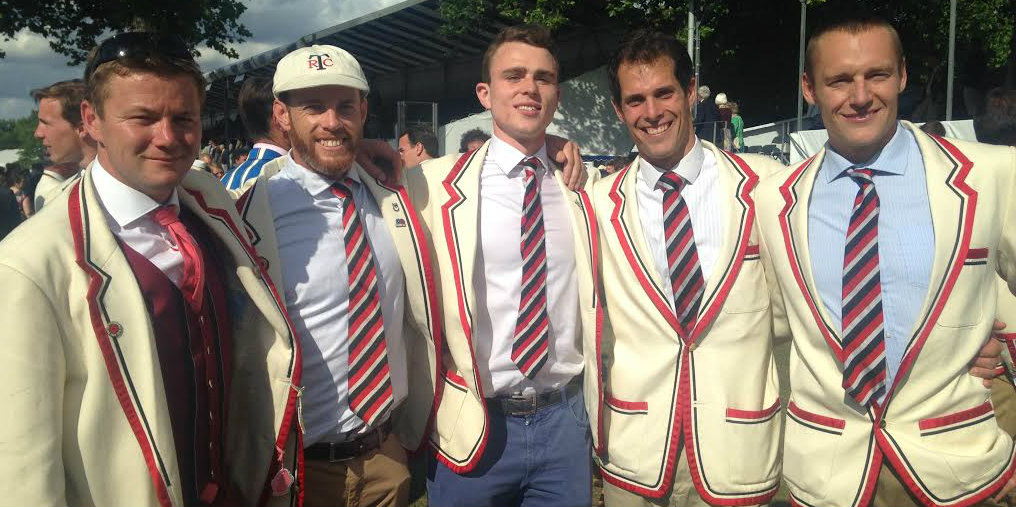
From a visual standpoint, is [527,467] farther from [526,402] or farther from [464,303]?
[464,303]

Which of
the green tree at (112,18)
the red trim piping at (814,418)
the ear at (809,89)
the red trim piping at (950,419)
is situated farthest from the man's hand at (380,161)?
the green tree at (112,18)

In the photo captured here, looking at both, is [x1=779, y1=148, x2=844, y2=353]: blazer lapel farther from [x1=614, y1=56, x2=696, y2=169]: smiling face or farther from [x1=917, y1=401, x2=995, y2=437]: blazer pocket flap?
[x1=614, y1=56, x2=696, y2=169]: smiling face

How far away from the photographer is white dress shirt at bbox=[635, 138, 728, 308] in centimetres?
262

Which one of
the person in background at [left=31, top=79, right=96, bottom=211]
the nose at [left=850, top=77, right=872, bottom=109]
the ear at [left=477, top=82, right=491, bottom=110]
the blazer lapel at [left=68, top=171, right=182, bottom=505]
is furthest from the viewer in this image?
the person in background at [left=31, top=79, right=96, bottom=211]

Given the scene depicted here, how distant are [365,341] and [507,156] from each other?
1006 millimetres

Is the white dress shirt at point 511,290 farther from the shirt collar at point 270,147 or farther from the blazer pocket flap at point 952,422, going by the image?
the shirt collar at point 270,147

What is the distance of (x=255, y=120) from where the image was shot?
4.59m

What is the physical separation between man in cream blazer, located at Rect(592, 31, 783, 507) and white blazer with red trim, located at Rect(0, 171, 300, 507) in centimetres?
161

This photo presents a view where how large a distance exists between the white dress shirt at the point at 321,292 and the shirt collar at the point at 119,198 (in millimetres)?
574

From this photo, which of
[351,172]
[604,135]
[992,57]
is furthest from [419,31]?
[351,172]

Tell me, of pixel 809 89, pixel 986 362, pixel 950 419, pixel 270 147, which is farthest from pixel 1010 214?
pixel 270 147

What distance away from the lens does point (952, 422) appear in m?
2.23

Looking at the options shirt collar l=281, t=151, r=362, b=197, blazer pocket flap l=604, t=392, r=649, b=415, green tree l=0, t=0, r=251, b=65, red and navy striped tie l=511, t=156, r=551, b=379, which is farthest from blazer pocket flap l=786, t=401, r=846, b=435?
green tree l=0, t=0, r=251, b=65

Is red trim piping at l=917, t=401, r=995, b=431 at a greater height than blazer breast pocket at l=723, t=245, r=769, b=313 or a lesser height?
lesser
